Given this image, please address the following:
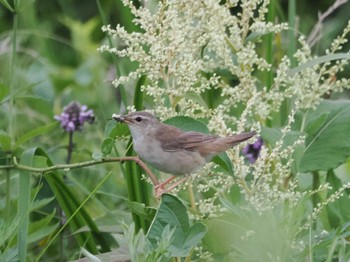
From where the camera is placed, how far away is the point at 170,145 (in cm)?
340

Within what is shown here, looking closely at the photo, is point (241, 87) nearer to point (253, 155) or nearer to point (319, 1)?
point (253, 155)

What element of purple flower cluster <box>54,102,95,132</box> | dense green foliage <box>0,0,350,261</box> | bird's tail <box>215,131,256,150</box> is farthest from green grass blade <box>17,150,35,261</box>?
purple flower cluster <box>54,102,95,132</box>

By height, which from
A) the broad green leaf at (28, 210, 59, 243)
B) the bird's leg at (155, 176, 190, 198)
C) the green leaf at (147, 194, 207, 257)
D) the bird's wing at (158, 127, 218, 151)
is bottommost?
the broad green leaf at (28, 210, 59, 243)

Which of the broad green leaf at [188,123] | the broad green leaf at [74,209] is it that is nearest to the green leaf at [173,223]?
the broad green leaf at [188,123]

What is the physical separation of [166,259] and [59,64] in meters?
4.00

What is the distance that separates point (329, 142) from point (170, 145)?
661 mm

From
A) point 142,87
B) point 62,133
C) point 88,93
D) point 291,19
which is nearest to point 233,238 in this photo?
point 142,87

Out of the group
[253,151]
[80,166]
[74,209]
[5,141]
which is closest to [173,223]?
[80,166]

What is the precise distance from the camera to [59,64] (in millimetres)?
6812

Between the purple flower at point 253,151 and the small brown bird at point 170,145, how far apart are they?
3.27ft

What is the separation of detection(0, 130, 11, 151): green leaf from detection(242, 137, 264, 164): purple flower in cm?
124

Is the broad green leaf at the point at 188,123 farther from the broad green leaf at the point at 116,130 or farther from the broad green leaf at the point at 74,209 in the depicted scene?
the broad green leaf at the point at 74,209

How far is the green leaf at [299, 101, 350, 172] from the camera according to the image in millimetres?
3711

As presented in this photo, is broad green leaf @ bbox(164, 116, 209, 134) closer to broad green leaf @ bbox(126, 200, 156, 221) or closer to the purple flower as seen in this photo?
broad green leaf @ bbox(126, 200, 156, 221)
